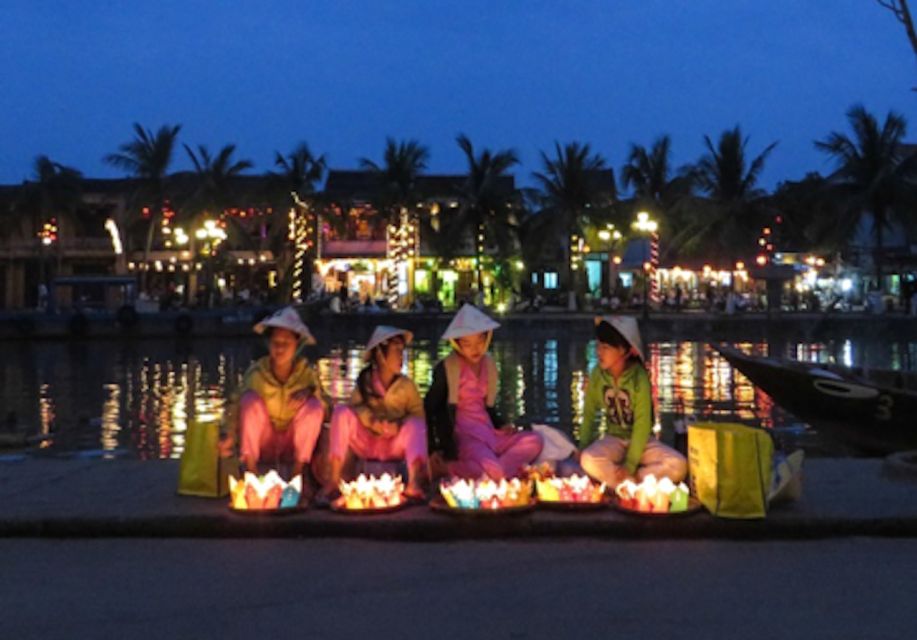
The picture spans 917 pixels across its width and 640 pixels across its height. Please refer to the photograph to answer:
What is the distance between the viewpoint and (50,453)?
40.1 feet

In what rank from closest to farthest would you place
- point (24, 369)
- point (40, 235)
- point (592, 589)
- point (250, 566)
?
point (592, 589)
point (250, 566)
point (24, 369)
point (40, 235)

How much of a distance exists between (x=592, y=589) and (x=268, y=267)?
193ft

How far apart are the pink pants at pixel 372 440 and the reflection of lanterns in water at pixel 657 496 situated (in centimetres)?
140

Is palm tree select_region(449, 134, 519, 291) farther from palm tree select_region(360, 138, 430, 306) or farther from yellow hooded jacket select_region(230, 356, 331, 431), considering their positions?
yellow hooded jacket select_region(230, 356, 331, 431)

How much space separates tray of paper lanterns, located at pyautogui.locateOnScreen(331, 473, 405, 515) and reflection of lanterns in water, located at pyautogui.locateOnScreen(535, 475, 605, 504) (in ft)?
3.04

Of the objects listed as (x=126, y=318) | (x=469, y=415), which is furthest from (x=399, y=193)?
(x=469, y=415)

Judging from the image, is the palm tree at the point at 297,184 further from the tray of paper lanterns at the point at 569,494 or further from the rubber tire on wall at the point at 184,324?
the tray of paper lanterns at the point at 569,494

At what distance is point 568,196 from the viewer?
53.6 m

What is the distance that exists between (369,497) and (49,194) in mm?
53949

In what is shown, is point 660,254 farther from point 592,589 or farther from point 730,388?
point 592,589

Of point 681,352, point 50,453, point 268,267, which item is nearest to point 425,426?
point 50,453

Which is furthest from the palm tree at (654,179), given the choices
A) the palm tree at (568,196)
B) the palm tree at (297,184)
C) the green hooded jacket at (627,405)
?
the green hooded jacket at (627,405)

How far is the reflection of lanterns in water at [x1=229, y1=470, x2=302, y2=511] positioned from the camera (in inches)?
260

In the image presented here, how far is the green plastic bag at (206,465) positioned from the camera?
706cm
